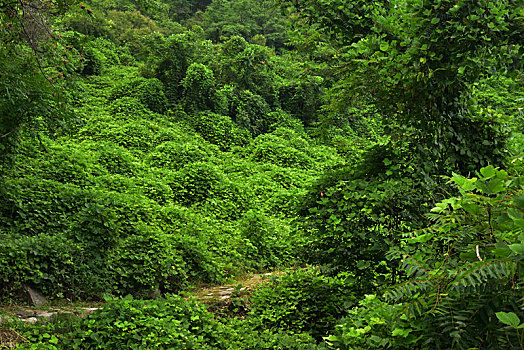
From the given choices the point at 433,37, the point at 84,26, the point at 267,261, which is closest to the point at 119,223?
the point at 267,261

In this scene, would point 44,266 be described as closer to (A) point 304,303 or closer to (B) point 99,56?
(A) point 304,303

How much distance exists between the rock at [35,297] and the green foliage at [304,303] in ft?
8.38

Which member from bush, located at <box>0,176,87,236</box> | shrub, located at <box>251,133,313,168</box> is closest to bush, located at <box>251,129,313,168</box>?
shrub, located at <box>251,133,313,168</box>

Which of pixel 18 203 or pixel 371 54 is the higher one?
pixel 371 54

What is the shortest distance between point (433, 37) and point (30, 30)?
18.0ft

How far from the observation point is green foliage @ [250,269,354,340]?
15.5ft

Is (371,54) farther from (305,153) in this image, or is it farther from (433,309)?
(305,153)

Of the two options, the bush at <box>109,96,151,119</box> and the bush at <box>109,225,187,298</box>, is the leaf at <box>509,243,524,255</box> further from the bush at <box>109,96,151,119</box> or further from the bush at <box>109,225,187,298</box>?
the bush at <box>109,96,151,119</box>

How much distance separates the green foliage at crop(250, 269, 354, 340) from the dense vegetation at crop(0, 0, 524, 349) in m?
0.02

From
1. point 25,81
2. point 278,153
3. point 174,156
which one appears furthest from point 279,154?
point 25,81

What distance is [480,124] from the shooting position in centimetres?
436

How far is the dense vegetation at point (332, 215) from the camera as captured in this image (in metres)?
1.79

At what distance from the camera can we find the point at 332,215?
4.29 m

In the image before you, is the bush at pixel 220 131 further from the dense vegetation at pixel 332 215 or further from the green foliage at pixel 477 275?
the green foliage at pixel 477 275
